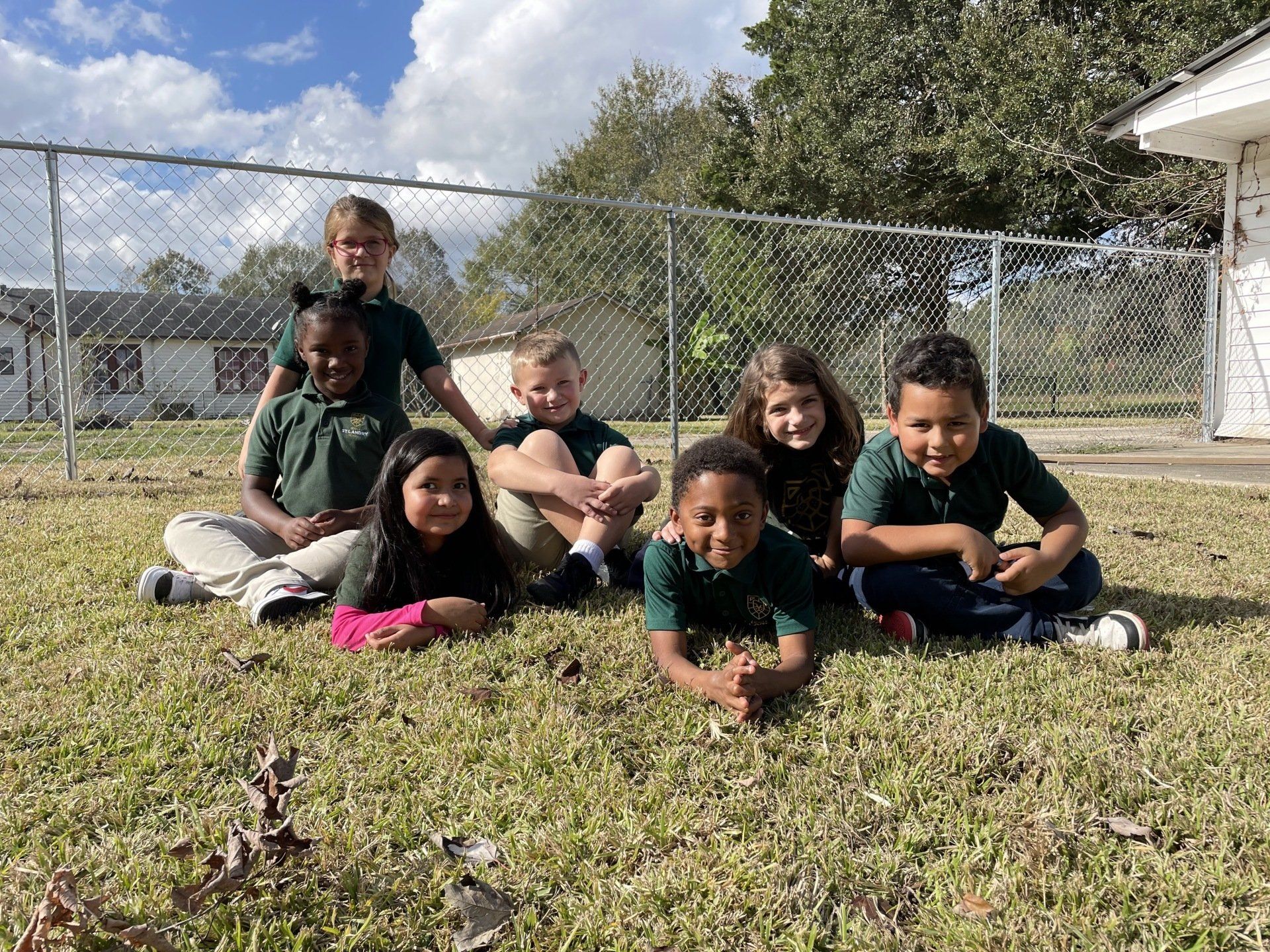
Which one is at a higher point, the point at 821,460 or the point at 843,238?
the point at 843,238

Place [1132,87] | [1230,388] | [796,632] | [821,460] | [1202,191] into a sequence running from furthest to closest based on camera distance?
[1132,87] < [1202,191] < [1230,388] < [821,460] < [796,632]

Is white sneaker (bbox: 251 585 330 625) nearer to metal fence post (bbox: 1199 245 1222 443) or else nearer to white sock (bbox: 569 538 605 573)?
white sock (bbox: 569 538 605 573)

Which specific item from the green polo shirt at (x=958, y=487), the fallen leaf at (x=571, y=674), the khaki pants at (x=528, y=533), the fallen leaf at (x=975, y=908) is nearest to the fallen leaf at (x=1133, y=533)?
the green polo shirt at (x=958, y=487)

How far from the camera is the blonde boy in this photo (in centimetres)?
296

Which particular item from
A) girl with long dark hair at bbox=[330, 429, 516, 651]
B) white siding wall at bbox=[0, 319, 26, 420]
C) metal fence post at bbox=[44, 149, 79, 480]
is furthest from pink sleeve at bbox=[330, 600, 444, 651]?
white siding wall at bbox=[0, 319, 26, 420]

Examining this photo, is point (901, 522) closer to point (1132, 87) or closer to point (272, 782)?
point (272, 782)

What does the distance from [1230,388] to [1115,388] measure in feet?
7.58

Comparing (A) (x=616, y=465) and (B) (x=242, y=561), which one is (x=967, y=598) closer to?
(A) (x=616, y=465)

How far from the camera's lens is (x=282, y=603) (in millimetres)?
2680

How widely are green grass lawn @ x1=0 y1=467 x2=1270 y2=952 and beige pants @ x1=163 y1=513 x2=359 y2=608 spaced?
194mm

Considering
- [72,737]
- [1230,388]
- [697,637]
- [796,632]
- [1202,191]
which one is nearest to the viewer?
[72,737]

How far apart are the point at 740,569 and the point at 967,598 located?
0.73m

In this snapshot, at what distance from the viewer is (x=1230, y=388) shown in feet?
31.2

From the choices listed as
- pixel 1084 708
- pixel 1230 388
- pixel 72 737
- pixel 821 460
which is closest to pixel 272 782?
pixel 72 737
